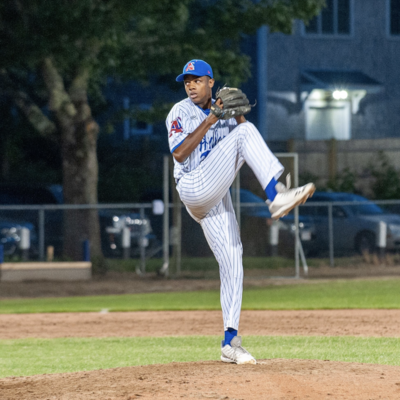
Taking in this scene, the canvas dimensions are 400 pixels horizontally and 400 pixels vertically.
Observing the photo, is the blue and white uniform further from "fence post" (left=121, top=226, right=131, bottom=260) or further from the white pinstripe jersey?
"fence post" (left=121, top=226, right=131, bottom=260)

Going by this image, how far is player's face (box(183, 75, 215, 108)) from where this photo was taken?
20.2 ft

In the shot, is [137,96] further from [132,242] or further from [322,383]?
[322,383]

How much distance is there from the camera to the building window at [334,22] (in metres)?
28.3

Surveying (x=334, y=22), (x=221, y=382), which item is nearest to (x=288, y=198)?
(x=221, y=382)

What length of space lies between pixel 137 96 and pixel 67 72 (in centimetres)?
1151

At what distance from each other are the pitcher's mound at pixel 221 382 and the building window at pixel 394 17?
24692mm

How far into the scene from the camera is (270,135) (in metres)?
28.1

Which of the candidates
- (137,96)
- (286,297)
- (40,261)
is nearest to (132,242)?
(40,261)

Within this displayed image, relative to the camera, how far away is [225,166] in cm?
596

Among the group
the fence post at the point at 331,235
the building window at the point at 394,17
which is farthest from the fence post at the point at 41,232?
the building window at the point at 394,17

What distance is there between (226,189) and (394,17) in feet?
81.7

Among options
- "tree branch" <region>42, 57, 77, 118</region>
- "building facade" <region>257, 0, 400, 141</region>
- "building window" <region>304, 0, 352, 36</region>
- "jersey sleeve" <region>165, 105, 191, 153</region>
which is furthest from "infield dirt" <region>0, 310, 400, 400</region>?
"building window" <region>304, 0, 352, 36</region>

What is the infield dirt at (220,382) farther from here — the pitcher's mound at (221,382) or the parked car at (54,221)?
the parked car at (54,221)

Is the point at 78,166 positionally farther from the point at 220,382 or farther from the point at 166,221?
the point at 220,382
